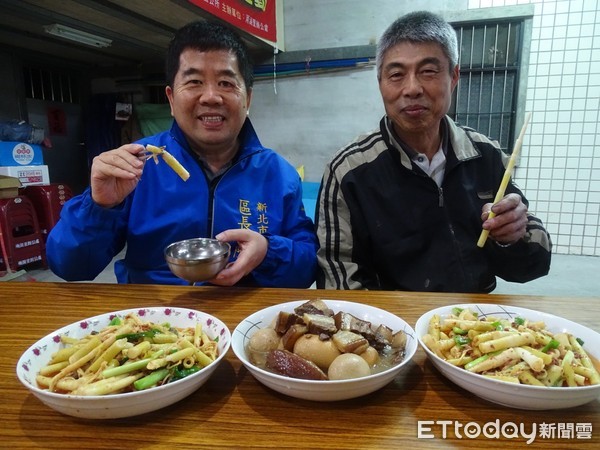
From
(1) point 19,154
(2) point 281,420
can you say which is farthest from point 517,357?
(1) point 19,154

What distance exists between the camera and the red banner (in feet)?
12.7

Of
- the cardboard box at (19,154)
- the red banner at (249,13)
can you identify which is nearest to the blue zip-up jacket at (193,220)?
A: the red banner at (249,13)

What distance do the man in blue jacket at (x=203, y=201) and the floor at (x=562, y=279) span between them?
2834 mm

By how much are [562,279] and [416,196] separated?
331 centimetres

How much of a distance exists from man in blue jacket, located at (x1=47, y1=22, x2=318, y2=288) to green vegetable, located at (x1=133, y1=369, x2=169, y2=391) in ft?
2.27

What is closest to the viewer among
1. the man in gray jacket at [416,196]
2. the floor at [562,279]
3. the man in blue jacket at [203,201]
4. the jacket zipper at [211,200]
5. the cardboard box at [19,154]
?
the man in blue jacket at [203,201]

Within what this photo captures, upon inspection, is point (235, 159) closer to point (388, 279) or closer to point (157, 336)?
point (388, 279)

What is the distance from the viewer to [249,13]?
439 cm

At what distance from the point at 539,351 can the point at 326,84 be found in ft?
16.1

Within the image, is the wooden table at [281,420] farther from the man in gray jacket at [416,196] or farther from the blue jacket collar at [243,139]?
the blue jacket collar at [243,139]

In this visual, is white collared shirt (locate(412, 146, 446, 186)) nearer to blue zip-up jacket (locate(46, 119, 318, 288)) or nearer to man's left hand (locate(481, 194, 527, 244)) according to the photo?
man's left hand (locate(481, 194, 527, 244))

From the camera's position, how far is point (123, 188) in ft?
4.63

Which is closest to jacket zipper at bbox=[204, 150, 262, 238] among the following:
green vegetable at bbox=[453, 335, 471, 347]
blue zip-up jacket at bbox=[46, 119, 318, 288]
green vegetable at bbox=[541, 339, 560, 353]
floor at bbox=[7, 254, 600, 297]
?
blue zip-up jacket at bbox=[46, 119, 318, 288]

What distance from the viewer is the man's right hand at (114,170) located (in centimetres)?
126
